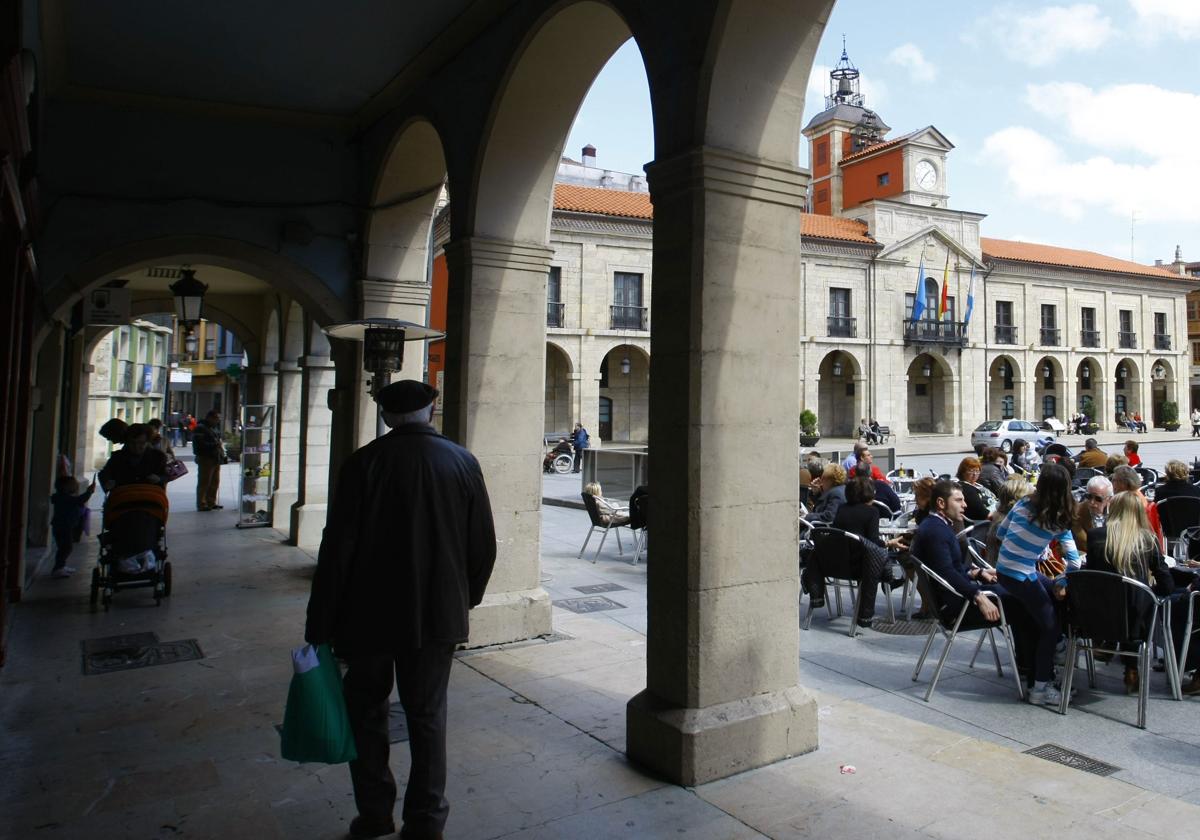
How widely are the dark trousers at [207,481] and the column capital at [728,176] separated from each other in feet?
42.1

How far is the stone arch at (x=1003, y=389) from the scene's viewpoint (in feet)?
129

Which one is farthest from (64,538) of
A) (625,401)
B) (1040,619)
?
(625,401)

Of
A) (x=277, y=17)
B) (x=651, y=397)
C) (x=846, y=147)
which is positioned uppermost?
(x=846, y=147)

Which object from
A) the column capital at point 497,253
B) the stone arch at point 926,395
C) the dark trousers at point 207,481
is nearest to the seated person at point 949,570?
the column capital at point 497,253

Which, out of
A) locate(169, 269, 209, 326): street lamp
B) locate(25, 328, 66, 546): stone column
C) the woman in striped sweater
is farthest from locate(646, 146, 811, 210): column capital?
locate(25, 328, 66, 546): stone column

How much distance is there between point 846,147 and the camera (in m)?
43.1

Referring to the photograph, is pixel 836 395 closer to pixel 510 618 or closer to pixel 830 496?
pixel 830 496

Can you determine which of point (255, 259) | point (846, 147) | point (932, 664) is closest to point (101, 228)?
point (255, 259)

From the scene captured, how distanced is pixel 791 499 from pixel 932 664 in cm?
247

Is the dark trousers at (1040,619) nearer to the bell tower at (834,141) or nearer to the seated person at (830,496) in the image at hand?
the seated person at (830,496)

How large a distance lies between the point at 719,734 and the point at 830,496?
421 centimetres

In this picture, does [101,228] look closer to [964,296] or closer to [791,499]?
[791,499]

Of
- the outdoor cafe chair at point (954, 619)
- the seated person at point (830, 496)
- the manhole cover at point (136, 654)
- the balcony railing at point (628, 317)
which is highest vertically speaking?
the balcony railing at point (628, 317)

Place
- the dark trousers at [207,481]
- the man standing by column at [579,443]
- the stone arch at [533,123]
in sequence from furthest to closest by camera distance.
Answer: the man standing by column at [579,443] < the dark trousers at [207,481] < the stone arch at [533,123]
